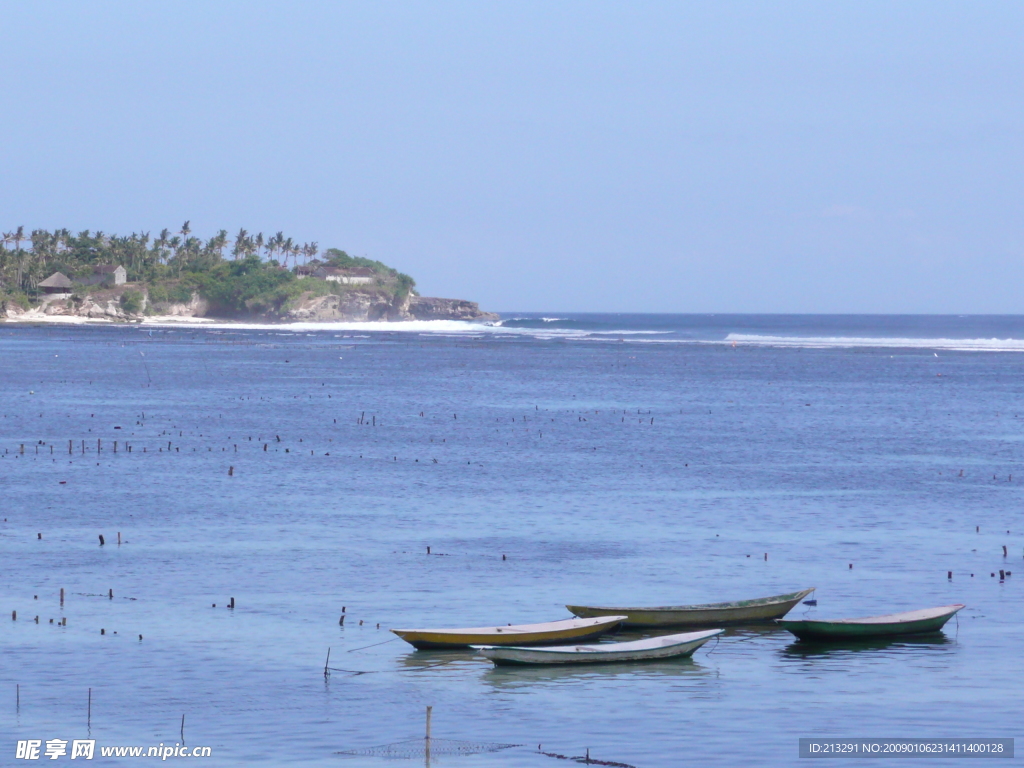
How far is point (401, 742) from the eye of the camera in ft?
73.5

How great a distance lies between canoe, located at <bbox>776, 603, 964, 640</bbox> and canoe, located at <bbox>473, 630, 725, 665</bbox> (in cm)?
232

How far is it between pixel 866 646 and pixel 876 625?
533mm

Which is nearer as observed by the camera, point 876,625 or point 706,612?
point 876,625

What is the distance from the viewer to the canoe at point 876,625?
29047 millimetres

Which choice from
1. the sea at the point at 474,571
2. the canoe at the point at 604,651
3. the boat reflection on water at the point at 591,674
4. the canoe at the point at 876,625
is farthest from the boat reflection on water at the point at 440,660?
the canoe at the point at 876,625

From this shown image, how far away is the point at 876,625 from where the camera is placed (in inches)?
1155

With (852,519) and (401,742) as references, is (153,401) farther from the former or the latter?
(401,742)

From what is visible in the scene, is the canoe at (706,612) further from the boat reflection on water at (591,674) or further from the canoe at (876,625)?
the boat reflection on water at (591,674)

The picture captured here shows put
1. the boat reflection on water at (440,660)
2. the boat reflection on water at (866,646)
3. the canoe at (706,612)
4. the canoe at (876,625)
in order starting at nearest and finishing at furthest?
the boat reflection on water at (440,660), the boat reflection on water at (866,646), the canoe at (876,625), the canoe at (706,612)

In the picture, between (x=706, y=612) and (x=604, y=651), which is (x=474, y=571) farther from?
(x=604, y=651)

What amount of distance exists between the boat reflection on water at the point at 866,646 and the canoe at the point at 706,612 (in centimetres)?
143

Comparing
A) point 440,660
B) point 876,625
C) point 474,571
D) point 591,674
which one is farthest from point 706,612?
point 474,571

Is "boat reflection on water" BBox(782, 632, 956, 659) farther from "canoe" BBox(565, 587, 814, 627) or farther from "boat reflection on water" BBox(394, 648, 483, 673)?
"boat reflection on water" BBox(394, 648, 483, 673)

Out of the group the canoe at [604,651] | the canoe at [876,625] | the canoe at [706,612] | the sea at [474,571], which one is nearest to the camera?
the sea at [474,571]
